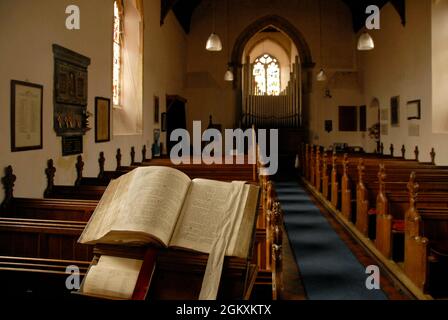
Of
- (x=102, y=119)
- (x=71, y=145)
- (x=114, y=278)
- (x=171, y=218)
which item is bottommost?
(x=114, y=278)

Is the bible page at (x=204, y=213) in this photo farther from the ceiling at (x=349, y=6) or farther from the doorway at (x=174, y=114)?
the ceiling at (x=349, y=6)

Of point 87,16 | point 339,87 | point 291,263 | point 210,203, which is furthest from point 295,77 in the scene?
point 210,203

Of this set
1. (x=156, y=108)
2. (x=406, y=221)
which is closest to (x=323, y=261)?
(x=406, y=221)

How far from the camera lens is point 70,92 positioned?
199 inches

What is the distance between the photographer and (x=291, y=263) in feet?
14.5

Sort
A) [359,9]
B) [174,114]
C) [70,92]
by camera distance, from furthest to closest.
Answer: [359,9] < [174,114] < [70,92]

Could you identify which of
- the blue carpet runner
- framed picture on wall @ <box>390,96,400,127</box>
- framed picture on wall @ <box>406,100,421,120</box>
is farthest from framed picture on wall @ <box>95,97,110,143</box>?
framed picture on wall @ <box>390,96,400,127</box>

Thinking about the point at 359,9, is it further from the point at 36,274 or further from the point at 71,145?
the point at 36,274

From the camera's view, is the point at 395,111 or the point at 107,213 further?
the point at 395,111

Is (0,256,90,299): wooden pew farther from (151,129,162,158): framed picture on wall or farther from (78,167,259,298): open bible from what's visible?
(151,129,162,158): framed picture on wall

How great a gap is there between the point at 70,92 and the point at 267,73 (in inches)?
575
